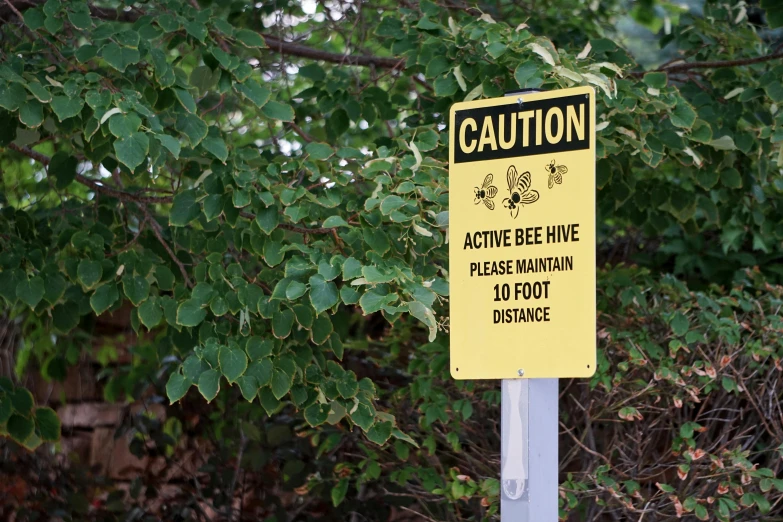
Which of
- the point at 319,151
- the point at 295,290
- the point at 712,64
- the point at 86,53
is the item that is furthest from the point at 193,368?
the point at 712,64

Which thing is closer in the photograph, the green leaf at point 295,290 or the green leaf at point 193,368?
the green leaf at point 295,290

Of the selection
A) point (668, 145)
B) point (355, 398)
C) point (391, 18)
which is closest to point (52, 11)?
point (391, 18)

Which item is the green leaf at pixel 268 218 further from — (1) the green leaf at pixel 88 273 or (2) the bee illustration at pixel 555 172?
(2) the bee illustration at pixel 555 172

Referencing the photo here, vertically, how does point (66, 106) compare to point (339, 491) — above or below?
above

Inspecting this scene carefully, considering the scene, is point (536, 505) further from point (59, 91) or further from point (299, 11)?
point (299, 11)

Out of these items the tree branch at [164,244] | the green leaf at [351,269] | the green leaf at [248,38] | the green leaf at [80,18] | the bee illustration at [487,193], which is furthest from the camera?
the tree branch at [164,244]

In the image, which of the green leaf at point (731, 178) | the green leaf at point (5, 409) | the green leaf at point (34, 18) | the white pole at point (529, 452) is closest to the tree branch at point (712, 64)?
the green leaf at point (731, 178)

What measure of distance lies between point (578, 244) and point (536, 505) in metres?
0.51

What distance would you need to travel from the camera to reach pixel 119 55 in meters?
3.36

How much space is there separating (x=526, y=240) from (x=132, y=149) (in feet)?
4.91

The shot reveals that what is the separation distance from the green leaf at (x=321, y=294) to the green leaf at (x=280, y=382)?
0.52 metres

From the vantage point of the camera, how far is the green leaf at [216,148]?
3.48 metres

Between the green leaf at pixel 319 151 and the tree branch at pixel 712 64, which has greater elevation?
the tree branch at pixel 712 64

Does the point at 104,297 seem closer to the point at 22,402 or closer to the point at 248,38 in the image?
the point at 22,402
